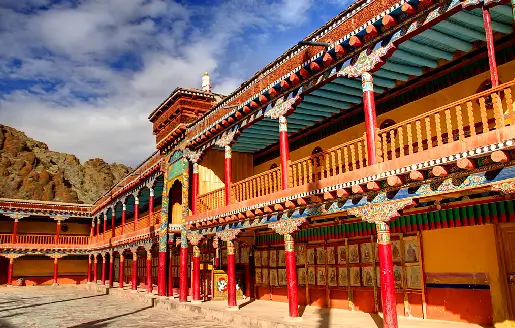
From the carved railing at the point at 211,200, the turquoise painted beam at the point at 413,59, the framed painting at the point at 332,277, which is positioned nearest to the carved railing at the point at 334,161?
the turquoise painted beam at the point at 413,59

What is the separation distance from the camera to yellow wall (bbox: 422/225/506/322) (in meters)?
9.05

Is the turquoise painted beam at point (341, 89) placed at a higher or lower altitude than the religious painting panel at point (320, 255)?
higher

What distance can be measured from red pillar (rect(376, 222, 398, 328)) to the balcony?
1163mm

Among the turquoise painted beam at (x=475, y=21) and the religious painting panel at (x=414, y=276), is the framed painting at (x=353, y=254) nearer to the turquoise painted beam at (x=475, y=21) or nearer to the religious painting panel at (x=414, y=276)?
the religious painting panel at (x=414, y=276)

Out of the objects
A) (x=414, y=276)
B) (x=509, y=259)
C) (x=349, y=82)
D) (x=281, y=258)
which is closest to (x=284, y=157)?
(x=349, y=82)

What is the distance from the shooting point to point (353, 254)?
1262 centimetres

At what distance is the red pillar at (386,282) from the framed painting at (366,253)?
155 inches

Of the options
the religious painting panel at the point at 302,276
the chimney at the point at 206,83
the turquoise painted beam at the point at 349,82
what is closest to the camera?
the turquoise painted beam at the point at 349,82

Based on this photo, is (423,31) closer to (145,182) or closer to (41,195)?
(145,182)

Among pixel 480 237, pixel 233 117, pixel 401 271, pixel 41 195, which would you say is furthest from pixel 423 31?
pixel 41 195

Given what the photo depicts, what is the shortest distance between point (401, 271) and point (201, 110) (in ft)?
36.4

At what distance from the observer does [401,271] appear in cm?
1092

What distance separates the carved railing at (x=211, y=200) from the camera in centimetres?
1472

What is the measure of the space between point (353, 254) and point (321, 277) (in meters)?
1.53
